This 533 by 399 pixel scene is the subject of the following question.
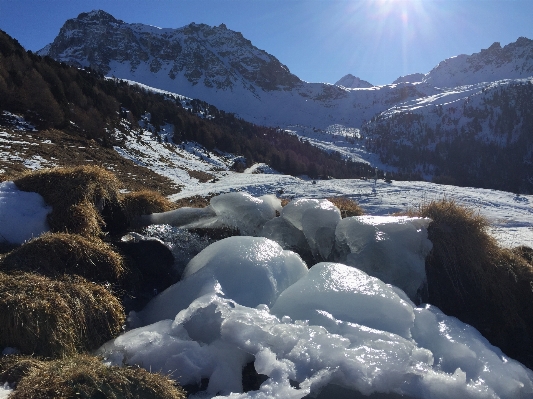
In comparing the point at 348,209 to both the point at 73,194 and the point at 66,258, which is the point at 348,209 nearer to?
the point at 73,194

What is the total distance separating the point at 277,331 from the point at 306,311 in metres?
0.68

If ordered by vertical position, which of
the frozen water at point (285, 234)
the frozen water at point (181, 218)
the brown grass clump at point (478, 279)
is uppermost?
the frozen water at point (181, 218)

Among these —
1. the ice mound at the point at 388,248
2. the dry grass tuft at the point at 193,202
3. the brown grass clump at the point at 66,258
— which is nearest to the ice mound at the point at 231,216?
the dry grass tuft at the point at 193,202

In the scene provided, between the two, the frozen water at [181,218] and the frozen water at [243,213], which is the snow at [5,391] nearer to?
the frozen water at [181,218]

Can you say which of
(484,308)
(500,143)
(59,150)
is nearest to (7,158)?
(59,150)

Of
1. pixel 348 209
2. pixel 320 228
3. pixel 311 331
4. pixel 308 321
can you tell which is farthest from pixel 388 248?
pixel 311 331

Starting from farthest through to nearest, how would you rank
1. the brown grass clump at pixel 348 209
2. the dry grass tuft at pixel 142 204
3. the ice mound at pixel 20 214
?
the brown grass clump at pixel 348 209, the dry grass tuft at pixel 142 204, the ice mound at pixel 20 214

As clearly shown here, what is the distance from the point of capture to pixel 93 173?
722cm

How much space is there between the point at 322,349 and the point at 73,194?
202 inches

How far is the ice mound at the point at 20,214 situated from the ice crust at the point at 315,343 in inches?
95.2

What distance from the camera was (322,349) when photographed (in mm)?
4074

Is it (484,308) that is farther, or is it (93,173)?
(93,173)

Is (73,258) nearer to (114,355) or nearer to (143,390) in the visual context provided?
(114,355)

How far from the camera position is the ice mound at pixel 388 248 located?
259 inches
